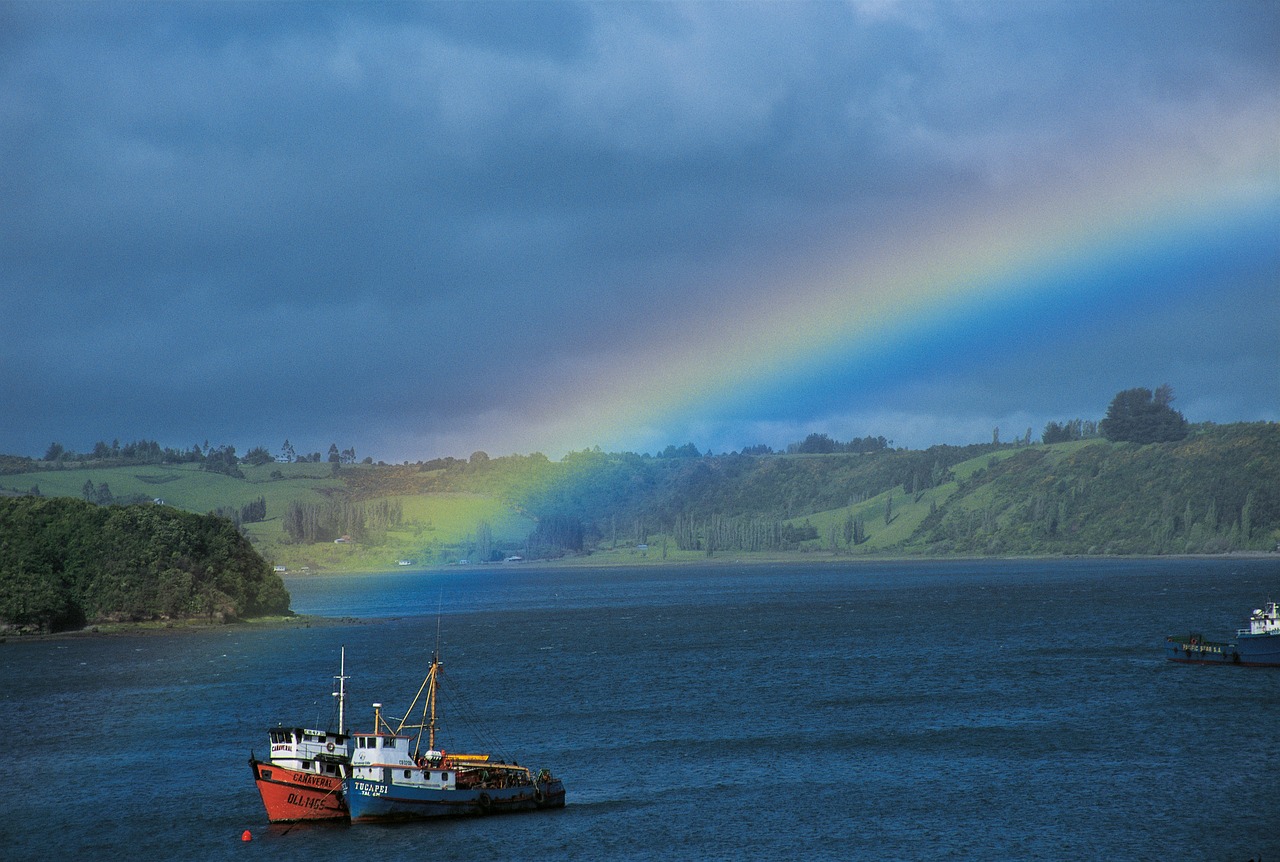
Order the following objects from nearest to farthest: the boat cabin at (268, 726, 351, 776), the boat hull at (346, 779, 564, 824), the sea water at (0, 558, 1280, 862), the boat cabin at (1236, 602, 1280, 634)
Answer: the sea water at (0, 558, 1280, 862)
the boat hull at (346, 779, 564, 824)
the boat cabin at (268, 726, 351, 776)
the boat cabin at (1236, 602, 1280, 634)

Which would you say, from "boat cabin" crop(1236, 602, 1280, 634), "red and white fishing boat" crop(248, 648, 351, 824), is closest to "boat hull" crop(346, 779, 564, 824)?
"red and white fishing boat" crop(248, 648, 351, 824)

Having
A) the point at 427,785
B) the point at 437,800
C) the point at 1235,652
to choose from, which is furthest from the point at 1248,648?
the point at 427,785

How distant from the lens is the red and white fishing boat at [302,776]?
82.3m

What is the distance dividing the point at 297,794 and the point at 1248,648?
11240cm

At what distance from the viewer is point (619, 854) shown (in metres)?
74.2

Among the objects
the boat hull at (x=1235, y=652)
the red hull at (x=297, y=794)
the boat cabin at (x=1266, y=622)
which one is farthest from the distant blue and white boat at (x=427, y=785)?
the boat cabin at (x=1266, y=622)

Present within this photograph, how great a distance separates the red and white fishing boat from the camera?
3241 inches

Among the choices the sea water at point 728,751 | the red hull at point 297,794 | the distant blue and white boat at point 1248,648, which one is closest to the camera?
the sea water at point 728,751

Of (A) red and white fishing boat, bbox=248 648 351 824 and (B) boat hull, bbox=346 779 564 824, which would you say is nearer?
(B) boat hull, bbox=346 779 564 824

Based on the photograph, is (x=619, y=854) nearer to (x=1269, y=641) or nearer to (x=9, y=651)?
(x=1269, y=641)

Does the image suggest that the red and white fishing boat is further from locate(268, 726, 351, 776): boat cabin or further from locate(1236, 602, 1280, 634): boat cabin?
locate(1236, 602, 1280, 634): boat cabin

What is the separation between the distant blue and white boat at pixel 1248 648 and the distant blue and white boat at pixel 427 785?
312 feet

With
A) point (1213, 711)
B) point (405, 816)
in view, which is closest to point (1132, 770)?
point (1213, 711)

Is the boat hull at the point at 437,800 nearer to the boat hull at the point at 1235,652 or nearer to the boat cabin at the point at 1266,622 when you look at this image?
the boat hull at the point at 1235,652
